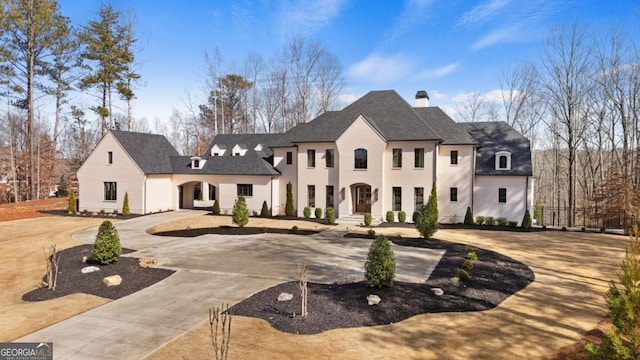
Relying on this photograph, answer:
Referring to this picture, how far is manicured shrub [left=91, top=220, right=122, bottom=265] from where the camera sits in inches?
479

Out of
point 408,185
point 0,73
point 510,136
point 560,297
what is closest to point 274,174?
point 408,185

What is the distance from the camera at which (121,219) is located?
2464 cm

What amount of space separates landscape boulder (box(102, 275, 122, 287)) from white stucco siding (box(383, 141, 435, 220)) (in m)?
17.7

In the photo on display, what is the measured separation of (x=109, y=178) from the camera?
27359mm

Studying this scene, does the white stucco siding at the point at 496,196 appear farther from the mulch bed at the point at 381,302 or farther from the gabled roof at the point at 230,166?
the gabled roof at the point at 230,166

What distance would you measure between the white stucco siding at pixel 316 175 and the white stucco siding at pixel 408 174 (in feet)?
12.5

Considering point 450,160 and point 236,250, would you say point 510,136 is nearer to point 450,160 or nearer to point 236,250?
point 450,160

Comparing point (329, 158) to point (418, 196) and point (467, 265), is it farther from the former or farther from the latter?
point (467, 265)

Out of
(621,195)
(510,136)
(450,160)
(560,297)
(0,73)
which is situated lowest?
(560,297)

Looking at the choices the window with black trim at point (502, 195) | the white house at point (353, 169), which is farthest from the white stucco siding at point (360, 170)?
the window with black trim at point (502, 195)

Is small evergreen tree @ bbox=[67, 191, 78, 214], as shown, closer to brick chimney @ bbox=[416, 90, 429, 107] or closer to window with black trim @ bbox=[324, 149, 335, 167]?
window with black trim @ bbox=[324, 149, 335, 167]

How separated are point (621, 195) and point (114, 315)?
88.9 ft

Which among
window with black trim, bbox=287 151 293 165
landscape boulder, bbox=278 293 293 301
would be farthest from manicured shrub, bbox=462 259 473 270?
window with black trim, bbox=287 151 293 165

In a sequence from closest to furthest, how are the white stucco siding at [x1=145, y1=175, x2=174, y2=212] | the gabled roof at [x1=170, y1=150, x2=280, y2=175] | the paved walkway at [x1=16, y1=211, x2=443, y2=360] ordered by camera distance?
1. the paved walkway at [x1=16, y1=211, x2=443, y2=360]
2. the white stucco siding at [x1=145, y1=175, x2=174, y2=212]
3. the gabled roof at [x1=170, y1=150, x2=280, y2=175]
